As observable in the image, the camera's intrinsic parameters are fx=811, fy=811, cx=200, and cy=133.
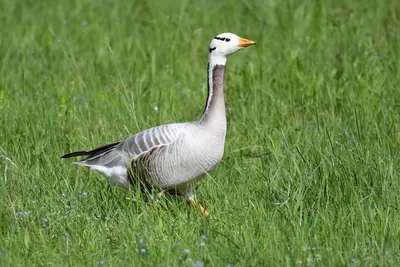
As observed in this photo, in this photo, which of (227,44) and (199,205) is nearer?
(199,205)

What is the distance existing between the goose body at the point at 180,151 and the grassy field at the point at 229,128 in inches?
7.2

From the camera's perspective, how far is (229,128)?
740cm

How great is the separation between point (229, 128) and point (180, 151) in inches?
→ 67.3

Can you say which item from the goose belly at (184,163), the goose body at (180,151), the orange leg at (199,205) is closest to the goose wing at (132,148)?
the goose body at (180,151)

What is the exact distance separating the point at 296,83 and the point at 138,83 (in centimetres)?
159

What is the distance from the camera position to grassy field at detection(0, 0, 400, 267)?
4816 millimetres

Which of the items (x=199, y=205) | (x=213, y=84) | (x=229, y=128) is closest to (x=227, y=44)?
(x=213, y=84)

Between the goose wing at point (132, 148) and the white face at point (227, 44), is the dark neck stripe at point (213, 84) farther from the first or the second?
the goose wing at point (132, 148)

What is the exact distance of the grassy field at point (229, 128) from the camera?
482cm

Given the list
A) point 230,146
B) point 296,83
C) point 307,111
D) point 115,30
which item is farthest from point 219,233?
point 115,30

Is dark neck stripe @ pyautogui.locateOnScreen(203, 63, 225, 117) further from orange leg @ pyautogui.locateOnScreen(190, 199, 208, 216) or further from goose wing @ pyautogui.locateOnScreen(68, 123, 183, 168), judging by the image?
orange leg @ pyautogui.locateOnScreen(190, 199, 208, 216)

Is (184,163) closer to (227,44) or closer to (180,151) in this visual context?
(180,151)

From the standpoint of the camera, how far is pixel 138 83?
8.19 m

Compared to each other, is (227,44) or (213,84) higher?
(227,44)
